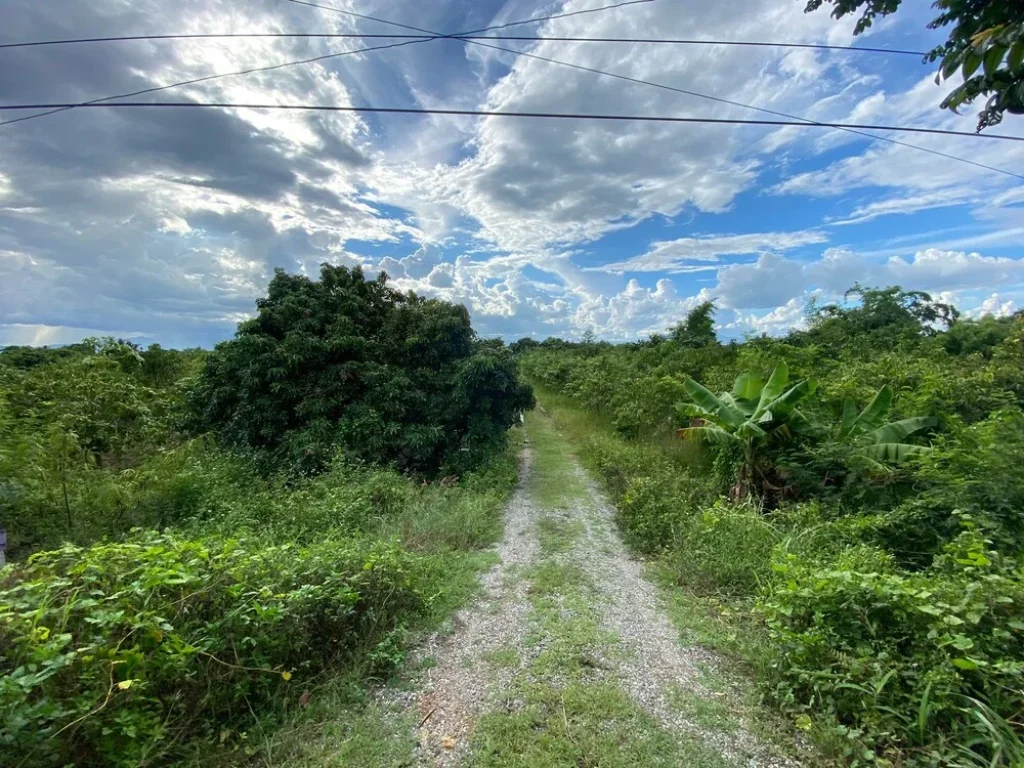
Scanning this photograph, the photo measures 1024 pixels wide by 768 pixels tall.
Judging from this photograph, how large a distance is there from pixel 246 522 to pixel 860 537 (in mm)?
6720

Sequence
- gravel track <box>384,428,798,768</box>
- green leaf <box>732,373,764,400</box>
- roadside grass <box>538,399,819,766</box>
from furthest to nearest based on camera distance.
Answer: green leaf <box>732,373,764,400</box>, roadside grass <box>538,399,819,766</box>, gravel track <box>384,428,798,768</box>

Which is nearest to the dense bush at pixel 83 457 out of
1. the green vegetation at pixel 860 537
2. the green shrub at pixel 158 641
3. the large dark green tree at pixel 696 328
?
the green shrub at pixel 158 641

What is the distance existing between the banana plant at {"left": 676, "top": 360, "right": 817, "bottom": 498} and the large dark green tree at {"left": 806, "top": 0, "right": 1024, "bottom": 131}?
413 centimetres

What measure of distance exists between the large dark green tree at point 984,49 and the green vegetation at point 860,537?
267 cm

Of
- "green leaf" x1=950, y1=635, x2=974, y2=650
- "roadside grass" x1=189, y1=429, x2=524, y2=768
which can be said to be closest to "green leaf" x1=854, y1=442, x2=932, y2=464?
"green leaf" x1=950, y1=635, x2=974, y2=650

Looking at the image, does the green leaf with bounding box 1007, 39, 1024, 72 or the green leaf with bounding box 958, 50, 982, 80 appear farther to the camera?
the green leaf with bounding box 958, 50, 982, 80

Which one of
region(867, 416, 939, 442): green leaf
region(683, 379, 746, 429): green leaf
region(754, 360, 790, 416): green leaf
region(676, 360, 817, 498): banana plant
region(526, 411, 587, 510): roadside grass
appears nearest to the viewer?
region(867, 416, 939, 442): green leaf

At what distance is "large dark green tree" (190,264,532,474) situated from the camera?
8805mm

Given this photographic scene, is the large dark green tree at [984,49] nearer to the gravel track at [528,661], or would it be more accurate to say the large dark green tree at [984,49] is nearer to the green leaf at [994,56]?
the green leaf at [994,56]

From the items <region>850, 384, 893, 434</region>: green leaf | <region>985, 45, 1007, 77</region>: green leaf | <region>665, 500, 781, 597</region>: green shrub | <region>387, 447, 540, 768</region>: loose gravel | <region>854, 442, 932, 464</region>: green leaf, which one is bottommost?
<region>387, 447, 540, 768</region>: loose gravel

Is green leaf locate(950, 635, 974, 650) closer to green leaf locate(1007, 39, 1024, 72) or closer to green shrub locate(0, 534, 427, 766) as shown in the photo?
green leaf locate(1007, 39, 1024, 72)

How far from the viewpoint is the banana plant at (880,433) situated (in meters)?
5.75

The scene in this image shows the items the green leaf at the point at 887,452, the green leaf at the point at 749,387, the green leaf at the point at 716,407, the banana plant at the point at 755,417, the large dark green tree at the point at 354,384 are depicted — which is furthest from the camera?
the large dark green tree at the point at 354,384

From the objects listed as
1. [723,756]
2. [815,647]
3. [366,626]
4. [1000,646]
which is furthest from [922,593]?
[366,626]
